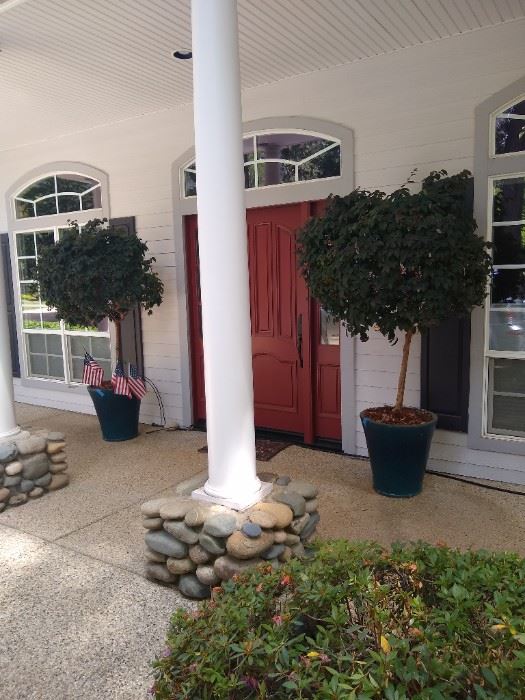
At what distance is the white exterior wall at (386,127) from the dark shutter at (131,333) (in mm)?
187

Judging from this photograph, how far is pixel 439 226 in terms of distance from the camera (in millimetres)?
3287

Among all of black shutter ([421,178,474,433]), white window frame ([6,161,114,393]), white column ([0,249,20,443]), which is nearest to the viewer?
black shutter ([421,178,474,433])

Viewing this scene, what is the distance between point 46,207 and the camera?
6.46 metres

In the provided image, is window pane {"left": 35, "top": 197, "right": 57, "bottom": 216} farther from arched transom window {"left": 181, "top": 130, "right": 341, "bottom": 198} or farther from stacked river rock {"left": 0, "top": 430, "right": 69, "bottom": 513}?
stacked river rock {"left": 0, "top": 430, "right": 69, "bottom": 513}

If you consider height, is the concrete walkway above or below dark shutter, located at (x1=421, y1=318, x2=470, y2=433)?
below

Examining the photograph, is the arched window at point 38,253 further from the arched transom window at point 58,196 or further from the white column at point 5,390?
the white column at point 5,390

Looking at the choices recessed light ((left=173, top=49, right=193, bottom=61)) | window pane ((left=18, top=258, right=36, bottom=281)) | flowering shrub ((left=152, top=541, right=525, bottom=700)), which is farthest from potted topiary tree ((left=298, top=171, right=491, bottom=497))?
window pane ((left=18, top=258, right=36, bottom=281))

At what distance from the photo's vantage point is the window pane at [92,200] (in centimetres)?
597

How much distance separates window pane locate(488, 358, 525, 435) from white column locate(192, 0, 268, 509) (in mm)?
2009

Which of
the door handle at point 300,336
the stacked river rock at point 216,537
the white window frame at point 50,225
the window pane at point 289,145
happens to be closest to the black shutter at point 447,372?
the door handle at point 300,336

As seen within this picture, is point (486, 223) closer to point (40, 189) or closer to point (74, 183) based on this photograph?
point (74, 183)

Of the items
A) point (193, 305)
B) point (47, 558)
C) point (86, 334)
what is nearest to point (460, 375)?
point (193, 305)

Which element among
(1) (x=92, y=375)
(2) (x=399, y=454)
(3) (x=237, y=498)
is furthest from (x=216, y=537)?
(1) (x=92, y=375)

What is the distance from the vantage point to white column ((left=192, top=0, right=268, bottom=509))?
2.56 metres
